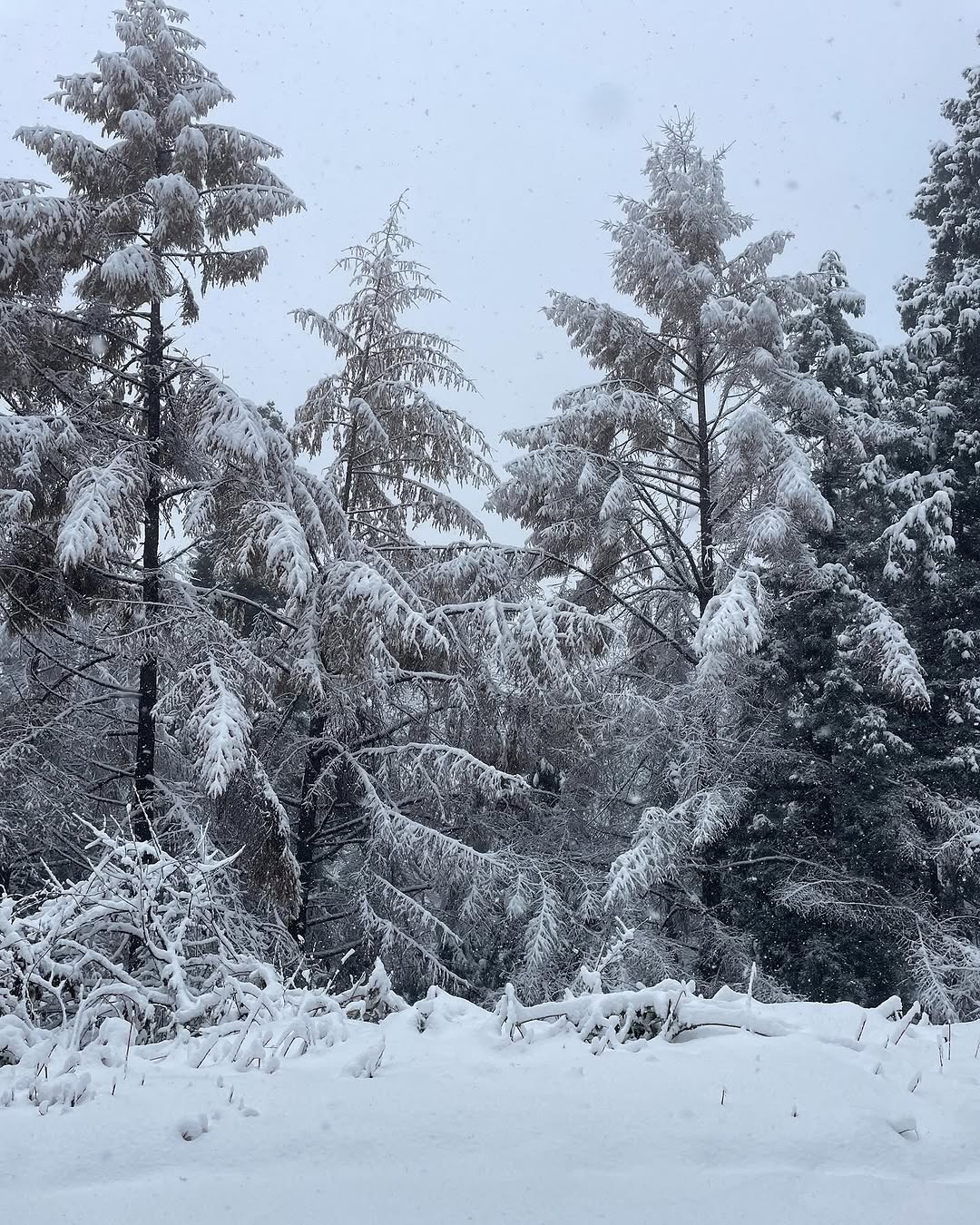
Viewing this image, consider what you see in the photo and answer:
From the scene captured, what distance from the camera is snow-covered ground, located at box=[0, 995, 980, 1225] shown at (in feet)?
8.45

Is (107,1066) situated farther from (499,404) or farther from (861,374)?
(499,404)

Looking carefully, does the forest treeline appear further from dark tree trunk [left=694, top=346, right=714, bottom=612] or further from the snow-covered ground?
the snow-covered ground

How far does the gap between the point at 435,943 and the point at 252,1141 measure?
8.12 metres

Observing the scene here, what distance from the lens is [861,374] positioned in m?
12.7

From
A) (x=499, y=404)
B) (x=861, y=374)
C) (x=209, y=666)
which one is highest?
(x=499, y=404)

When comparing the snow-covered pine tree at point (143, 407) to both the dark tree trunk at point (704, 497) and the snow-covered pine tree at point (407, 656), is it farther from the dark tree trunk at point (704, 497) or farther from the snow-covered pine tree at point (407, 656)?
the dark tree trunk at point (704, 497)

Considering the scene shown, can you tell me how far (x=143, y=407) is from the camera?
902 centimetres

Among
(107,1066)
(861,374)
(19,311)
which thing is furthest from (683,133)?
(107,1066)

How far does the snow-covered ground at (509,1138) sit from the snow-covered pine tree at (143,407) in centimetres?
410

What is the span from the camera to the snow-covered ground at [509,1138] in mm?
2574

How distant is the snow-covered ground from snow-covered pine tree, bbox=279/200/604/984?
4.89 meters

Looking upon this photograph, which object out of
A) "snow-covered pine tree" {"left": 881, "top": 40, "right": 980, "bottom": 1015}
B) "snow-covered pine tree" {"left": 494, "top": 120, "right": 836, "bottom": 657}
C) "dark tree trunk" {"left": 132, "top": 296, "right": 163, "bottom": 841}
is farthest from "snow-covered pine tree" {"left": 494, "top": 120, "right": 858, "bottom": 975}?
"dark tree trunk" {"left": 132, "top": 296, "right": 163, "bottom": 841}

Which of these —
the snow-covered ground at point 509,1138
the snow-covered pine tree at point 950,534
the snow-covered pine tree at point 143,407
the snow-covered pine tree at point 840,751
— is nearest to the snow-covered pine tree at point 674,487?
the snow-covered pine tree at point 840,751

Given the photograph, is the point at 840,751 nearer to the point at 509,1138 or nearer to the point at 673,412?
the point at 673,412
